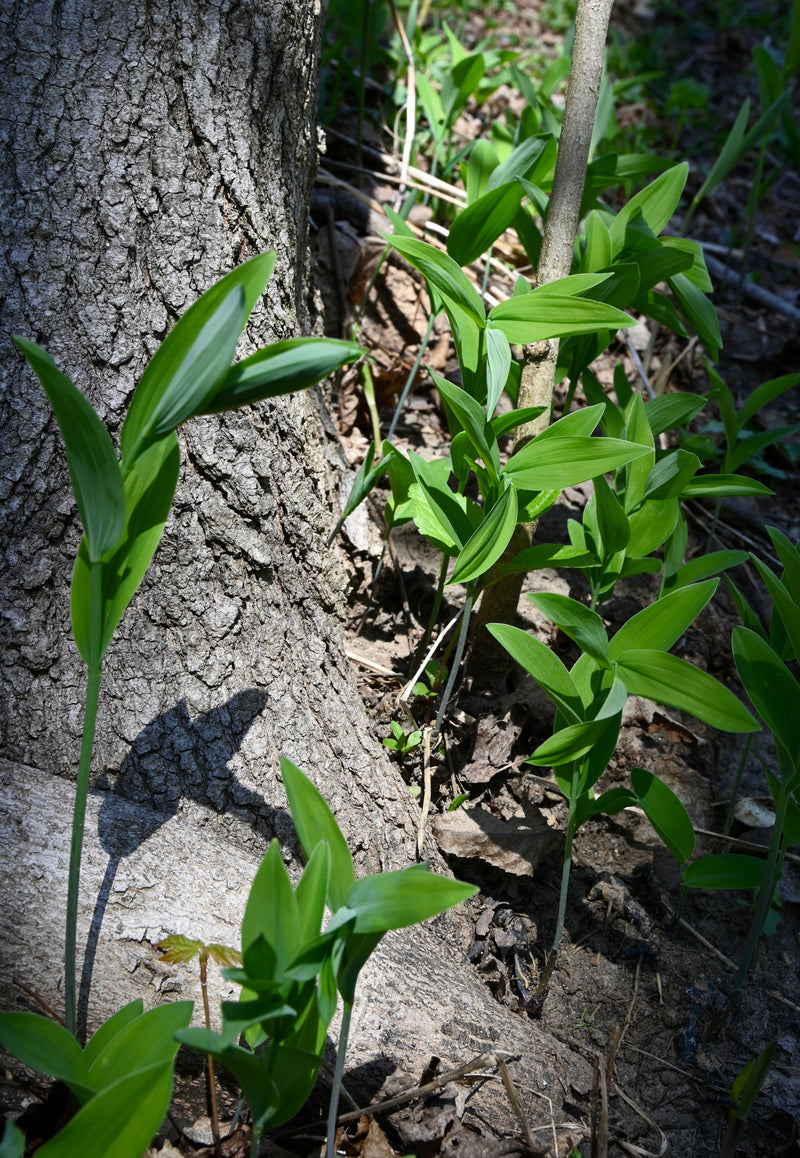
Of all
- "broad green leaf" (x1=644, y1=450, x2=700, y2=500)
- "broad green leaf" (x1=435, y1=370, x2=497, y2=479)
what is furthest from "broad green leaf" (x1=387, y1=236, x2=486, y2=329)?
"broad green leaf" (x1=644, y1=450, x2=700, y2=500)

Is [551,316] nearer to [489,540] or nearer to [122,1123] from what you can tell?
[489,540]

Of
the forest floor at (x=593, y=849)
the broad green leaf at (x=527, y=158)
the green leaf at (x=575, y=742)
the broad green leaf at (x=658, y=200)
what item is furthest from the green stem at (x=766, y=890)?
the broad green leaf at (x=527, y=158)

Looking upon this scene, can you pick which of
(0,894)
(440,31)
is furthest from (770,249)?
(0,894)

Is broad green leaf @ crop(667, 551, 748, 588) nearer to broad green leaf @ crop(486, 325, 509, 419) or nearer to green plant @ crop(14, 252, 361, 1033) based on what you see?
broad green leaf @ crop(486, 325, 509, 419)

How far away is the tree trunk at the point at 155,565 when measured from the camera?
107 centimetres

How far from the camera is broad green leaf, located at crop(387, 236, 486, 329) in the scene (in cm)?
117

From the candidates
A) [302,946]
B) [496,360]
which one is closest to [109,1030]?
[302,946]

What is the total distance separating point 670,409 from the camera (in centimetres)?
156

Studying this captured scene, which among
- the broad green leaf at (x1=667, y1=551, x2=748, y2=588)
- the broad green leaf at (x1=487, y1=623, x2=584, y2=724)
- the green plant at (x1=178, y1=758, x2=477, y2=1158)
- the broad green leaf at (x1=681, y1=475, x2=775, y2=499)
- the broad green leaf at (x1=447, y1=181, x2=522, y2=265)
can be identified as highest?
the broad green leaf at (x1=447, y1=181, x2=522, y2=265)

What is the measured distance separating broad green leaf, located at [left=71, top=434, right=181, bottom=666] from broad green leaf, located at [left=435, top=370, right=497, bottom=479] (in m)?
0.43

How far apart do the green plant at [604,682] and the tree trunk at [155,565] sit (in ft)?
1.26

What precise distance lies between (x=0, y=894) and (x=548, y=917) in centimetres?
91

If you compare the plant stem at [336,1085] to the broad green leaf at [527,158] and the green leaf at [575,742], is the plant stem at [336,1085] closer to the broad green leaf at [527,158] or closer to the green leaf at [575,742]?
the green leaf at [575,742]

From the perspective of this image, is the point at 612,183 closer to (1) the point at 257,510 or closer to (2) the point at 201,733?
(1) the point at 257,510
